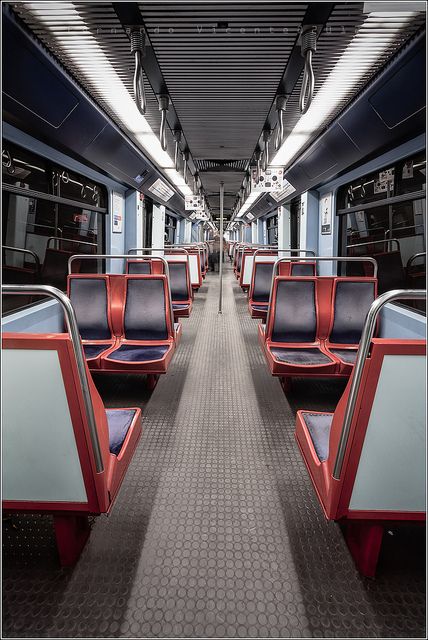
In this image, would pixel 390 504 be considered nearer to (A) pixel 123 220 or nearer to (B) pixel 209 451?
(B) pixel 209 451

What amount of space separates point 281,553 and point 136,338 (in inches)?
103

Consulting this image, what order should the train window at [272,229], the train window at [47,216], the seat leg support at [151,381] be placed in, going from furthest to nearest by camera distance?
the train window at [272,229] → the seat leg support at [151,381] → the train window at [47,216]

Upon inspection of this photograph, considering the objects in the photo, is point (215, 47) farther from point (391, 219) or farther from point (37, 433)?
point (37, 433)

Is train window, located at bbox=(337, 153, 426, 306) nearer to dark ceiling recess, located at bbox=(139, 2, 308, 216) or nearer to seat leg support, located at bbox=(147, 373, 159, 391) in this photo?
dark ceiling recess, located at bbox=(139, 2, 308, 216)

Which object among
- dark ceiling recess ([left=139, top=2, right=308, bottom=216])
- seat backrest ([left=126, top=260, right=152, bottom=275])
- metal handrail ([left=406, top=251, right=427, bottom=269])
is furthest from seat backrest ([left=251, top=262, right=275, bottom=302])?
metal handrail ([left=406, top=251, right=427, bottom=269])

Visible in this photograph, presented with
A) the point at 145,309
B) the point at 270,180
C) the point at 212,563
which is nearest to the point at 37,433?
the point at 212,563

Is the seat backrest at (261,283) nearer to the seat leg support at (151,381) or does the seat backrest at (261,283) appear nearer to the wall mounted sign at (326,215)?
the wall mounted sign at (326,215)

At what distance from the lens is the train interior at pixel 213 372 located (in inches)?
56.2

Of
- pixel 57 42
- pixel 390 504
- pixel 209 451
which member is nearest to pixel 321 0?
pixel 57 42

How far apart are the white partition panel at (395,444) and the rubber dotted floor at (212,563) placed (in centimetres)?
41

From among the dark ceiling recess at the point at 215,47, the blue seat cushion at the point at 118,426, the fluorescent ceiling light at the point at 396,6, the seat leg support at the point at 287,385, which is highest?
the dark ceiling recess at the point at 215,47

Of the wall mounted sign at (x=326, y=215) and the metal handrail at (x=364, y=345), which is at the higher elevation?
the wall mounted sign at (x=326, y=215)

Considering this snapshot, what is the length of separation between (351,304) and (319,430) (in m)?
2.01

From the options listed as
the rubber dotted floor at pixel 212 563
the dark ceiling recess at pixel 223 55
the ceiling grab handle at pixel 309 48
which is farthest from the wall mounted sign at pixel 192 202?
the rubber dotted floor at pixel 212 563
